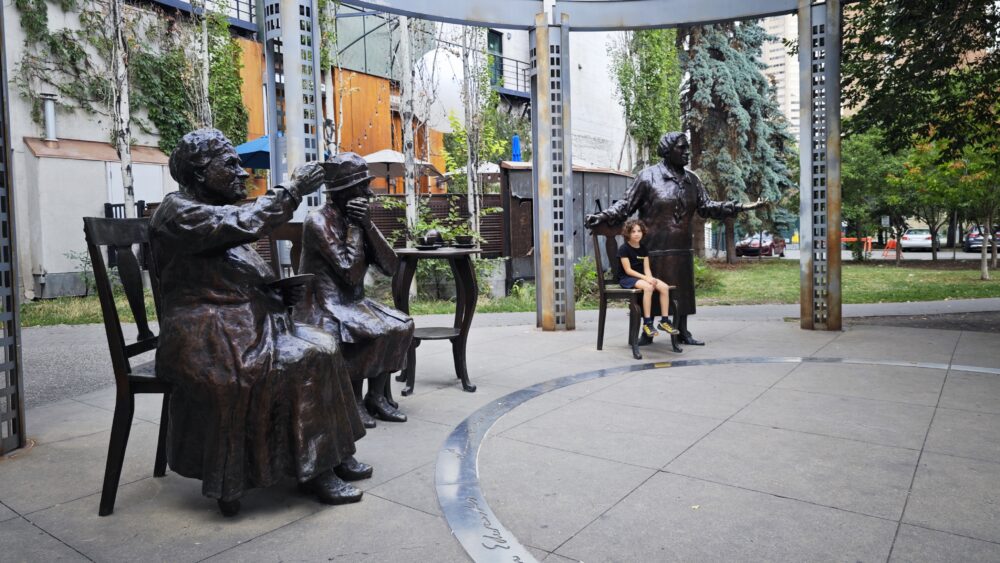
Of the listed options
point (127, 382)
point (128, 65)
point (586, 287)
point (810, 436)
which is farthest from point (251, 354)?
point (128, 65)

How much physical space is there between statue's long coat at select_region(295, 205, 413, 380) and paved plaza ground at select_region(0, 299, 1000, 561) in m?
0.48

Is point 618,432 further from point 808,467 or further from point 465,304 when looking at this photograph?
point 465,304

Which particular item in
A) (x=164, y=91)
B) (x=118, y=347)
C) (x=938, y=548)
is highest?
(x=164, y=91)

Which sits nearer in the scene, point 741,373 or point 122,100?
point 741,373

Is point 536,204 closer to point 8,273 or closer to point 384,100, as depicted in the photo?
point 8,273

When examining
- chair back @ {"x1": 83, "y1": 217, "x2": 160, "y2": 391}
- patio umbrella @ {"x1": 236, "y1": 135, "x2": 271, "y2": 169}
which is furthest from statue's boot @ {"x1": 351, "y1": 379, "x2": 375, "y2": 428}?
A: patio umbrella @ {"x1": 236, "y1": 135, "x2": 271, "y2": 169}

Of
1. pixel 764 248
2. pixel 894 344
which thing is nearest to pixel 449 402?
pixel 894 344

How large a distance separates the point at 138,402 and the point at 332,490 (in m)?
2.74

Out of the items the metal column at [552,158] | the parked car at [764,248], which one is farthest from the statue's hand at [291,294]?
the parked car at [764,248]

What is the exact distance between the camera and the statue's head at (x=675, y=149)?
22.7 feet

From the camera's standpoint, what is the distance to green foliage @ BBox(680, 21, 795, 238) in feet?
A: 75.7

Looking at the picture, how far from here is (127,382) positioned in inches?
118

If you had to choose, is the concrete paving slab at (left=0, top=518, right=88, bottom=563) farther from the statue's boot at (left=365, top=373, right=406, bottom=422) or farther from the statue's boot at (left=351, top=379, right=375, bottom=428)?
the statue's boot at (left=365, top=373, right=406, bottom=422)

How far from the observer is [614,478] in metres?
3.27
